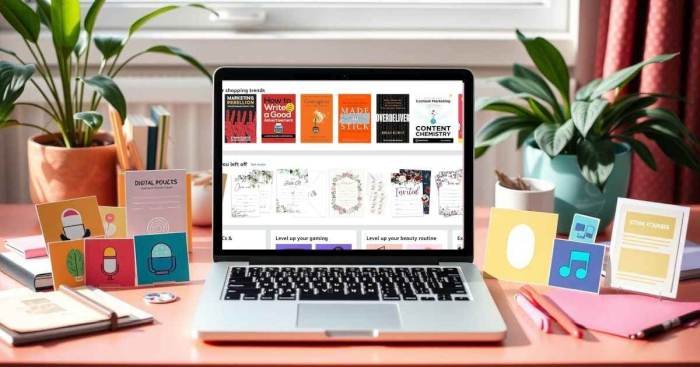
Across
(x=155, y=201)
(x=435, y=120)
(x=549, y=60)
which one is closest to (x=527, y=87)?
(x=549, y=60)

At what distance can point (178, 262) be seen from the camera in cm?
142

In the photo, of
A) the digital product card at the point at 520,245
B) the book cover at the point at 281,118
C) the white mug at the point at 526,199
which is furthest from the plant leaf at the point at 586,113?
the book cover at the point at 281,118

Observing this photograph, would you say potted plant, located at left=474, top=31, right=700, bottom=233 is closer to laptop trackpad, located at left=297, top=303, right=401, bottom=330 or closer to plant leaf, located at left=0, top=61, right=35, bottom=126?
laptop trackpad, located at left=297, top=303, right=401, bottom=330

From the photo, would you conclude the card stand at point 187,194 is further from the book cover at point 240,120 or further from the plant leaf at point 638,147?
the plant leaf at point 638,147

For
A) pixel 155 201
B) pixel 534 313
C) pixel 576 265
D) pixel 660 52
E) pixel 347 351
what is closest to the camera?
pixel 347 351

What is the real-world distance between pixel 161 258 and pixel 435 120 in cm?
44

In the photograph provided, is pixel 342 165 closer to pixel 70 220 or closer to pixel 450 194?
pixel 450 194

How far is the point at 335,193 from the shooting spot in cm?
143

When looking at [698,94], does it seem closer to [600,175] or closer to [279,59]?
[600,175]

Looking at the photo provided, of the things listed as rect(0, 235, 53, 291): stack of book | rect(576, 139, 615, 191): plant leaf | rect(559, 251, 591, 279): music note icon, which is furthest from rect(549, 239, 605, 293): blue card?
rect(0, 235, 53, 291): stack of book

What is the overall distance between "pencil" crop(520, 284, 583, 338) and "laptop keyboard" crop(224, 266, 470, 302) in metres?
0.09

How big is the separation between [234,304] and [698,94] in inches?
50.3

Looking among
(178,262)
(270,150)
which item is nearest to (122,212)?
(178,262)

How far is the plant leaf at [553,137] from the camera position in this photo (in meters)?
1.58
